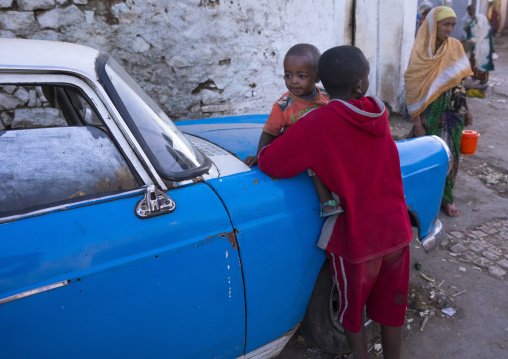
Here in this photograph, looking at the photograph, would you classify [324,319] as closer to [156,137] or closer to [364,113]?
[364,113]

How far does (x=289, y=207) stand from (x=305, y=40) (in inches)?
178

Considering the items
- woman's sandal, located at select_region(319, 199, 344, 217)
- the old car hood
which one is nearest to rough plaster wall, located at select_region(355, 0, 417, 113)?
the old car hood

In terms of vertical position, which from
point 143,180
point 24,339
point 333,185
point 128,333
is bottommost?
point 128,333

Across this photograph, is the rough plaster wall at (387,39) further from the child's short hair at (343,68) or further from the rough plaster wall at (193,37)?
the child's short hair at (343,68)

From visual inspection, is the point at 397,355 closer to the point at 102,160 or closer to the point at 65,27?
the point at 102,160

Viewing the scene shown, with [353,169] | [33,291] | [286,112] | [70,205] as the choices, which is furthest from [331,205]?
[33,291]

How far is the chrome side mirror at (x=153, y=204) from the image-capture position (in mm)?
1494

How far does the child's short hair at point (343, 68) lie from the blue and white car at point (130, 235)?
474 mm

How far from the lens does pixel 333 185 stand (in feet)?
5.61

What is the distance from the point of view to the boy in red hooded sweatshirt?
1658 mm

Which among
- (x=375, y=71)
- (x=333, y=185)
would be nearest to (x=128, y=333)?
(x=333, y=185)

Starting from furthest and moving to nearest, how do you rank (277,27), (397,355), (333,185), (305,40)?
(305,40) < (277,27) < (397,355) < (333,185)

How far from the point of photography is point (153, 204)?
1506mm

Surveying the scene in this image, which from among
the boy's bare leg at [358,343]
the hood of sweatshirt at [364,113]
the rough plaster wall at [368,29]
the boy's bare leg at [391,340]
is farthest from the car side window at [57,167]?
the rough plaster wall at [368,29]
